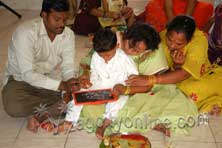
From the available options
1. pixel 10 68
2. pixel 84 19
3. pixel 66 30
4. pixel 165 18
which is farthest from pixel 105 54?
pixel 84 19

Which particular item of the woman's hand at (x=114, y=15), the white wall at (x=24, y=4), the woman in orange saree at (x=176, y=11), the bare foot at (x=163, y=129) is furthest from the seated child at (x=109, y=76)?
the white wall at (x=24, y=4)

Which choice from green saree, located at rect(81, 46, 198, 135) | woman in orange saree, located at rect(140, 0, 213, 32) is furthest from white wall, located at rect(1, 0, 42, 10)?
green saree, located at rect(81, 46, 198, 135)

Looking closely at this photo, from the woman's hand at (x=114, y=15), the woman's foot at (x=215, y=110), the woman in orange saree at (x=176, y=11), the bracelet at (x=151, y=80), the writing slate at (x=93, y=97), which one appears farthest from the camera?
the woman's hand at (x=114, y=15)

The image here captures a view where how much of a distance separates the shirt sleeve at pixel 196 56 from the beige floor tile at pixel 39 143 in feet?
2.72

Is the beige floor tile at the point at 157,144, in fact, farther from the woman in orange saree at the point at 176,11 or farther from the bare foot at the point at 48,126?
the woman in orange saree at the point at 176,11

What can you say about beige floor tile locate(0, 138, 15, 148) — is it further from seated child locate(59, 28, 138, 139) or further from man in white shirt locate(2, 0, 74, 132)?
seated child locate(59, 28, 138, 139)

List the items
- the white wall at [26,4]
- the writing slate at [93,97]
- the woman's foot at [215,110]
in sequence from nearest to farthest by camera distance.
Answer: the writing slate at [93,97] → the woman's foot at [215,110] → the white wall at [26,4]

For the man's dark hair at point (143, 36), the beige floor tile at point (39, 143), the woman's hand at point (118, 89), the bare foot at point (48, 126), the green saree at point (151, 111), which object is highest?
the man's dark hair at point (143, 36)

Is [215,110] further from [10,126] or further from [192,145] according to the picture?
[10,126]

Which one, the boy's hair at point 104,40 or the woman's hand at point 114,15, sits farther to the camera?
the woman's hand at point 114,15

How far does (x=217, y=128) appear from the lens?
200 centimetres

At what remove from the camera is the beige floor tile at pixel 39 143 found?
1.84 m

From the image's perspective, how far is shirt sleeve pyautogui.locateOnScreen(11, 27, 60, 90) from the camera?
1890 millimetres

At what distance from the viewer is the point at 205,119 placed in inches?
81.0
